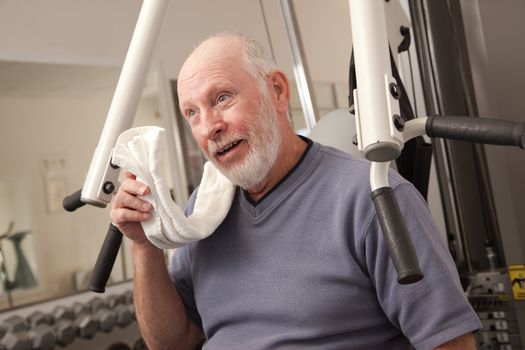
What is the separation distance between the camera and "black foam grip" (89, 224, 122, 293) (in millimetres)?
925

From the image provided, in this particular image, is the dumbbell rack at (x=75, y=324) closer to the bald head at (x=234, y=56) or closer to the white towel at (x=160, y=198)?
the white towel at (x=160, y=198)

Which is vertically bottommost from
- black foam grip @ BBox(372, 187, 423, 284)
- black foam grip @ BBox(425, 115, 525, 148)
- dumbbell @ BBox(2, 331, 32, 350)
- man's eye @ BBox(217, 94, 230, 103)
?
dumbbell @ BBox(2, 331, 32, 350)

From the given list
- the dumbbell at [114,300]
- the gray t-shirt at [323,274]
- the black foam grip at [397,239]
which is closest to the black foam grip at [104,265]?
the gray t-shirt at [323,274]

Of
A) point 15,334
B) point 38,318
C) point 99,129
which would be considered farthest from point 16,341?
point 99,129

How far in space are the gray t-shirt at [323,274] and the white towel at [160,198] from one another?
0.05 m

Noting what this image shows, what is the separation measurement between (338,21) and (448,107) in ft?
6.60

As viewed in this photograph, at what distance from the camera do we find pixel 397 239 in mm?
561

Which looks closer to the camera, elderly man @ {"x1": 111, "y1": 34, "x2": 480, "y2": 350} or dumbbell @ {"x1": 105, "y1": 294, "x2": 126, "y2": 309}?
elderly man @ {"x1": 111, "y1": 34, "x2": 480, "y2": 350}

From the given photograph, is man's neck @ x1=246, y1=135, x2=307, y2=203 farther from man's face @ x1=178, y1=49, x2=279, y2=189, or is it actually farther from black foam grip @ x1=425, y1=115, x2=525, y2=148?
black foam grip @ x1=425, y1=115, x2=525, y2=148

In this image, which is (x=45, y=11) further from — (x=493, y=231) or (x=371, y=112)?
(x=371, y=112)

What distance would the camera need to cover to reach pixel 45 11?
238cm

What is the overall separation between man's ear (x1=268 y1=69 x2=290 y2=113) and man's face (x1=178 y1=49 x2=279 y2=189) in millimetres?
62

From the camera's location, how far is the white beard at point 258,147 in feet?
3.36

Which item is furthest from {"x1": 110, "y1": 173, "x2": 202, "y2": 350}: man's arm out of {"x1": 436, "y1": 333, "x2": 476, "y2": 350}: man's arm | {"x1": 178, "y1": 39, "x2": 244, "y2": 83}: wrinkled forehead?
{"x1": 436, "y1": 333, "x2": 476, "y2": 350}: man's arm
